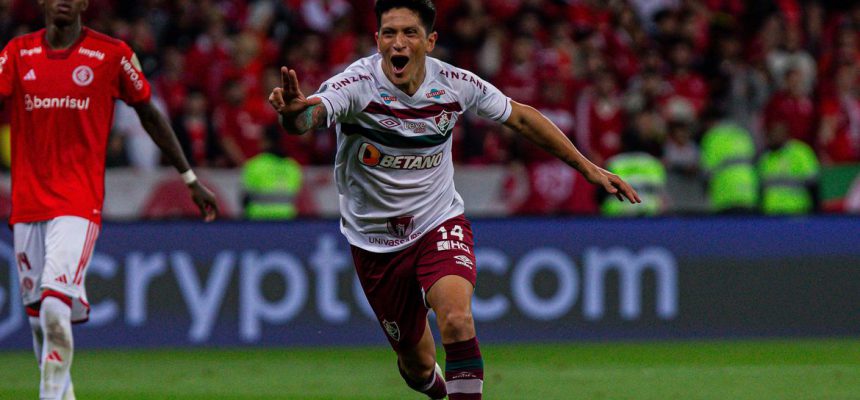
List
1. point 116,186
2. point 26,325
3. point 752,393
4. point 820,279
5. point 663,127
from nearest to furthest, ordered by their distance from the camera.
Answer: point 752,393 → point 26,325 → point 820,279 → point 116,186 → point 663,127

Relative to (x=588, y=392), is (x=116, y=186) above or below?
above

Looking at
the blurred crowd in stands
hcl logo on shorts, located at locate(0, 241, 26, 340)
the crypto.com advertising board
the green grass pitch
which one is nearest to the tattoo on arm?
the green grass pitch

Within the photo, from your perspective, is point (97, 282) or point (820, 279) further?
point (820, 279)

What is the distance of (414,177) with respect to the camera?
24.7 ft

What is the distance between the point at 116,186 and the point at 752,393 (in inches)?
296

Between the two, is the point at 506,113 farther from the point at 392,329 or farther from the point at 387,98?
the point at 392,329

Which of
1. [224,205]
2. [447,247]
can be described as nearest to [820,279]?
[224,205]

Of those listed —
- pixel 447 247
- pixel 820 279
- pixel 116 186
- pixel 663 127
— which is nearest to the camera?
pixel 447 247

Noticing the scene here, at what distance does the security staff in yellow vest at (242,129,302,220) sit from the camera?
48.4 feet

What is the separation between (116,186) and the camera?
48.6 ft

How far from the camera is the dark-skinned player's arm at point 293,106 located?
20.9 feet

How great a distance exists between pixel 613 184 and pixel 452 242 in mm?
871

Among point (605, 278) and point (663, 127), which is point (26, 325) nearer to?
point (605, 278)

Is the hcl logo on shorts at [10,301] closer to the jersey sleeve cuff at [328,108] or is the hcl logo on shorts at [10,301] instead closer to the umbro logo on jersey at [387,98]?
the umbro logo on jersey at [387,98]
